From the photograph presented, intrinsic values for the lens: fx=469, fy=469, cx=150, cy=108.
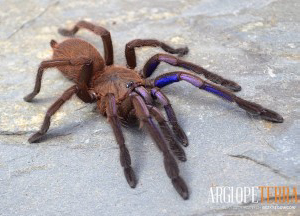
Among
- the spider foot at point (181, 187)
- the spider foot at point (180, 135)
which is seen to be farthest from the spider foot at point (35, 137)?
the spider foot at point (181, 187)

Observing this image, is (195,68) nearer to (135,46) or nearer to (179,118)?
(179,118)

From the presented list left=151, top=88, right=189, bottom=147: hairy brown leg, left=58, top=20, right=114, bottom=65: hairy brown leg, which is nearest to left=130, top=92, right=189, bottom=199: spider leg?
left=151, top=88, right=189, bottom=147: hairy brown leg

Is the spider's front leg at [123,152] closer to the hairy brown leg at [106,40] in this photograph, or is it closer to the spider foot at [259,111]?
the spider foot at [259,111]

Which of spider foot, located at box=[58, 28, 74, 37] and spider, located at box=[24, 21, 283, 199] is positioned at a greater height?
spider, located at box=[24, 21, 283, 199]

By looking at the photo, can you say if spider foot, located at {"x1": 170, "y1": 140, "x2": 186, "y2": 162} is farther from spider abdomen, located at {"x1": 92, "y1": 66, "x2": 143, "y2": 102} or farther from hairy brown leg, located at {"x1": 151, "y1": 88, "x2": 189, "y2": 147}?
spider abdomen, located at {"x1": 92, "y1": 66, "x2": 143, "y2": 102}

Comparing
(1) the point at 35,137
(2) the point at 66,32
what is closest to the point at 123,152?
(1) the point at 35,137

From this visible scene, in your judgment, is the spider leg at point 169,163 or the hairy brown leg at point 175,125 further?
the hairy brown leg at point 175,125
